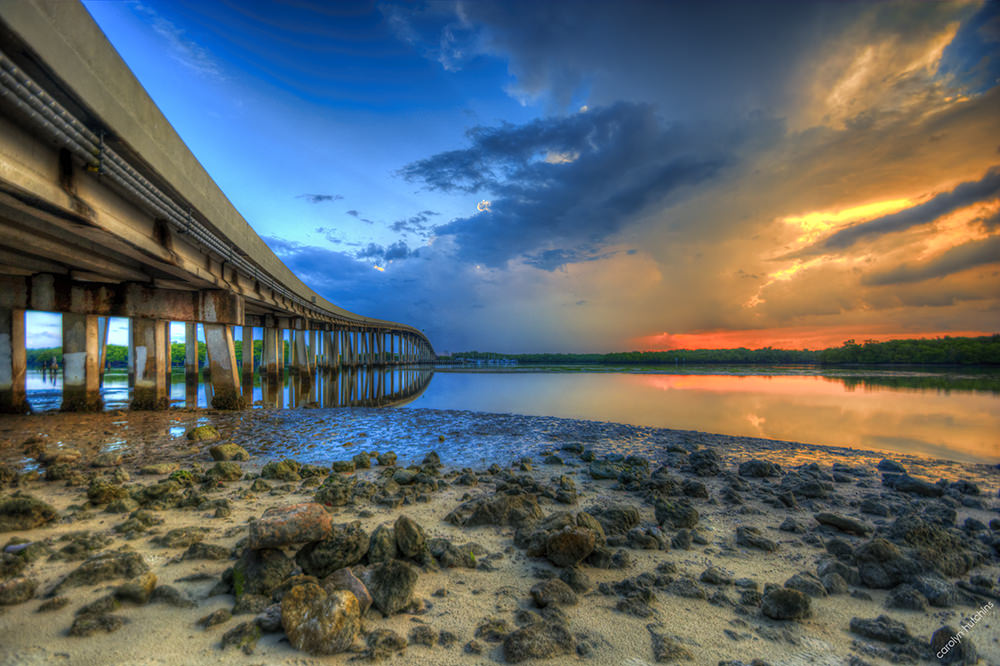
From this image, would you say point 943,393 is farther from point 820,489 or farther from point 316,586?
point 316,586

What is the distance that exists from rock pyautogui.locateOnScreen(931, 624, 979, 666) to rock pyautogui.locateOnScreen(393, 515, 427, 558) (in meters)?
4.34

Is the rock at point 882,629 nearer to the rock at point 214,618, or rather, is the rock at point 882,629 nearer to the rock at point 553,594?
the rock at point 553,594

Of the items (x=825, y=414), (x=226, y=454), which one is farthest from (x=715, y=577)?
(x=825, y=414)

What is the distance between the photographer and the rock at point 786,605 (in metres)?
3.31

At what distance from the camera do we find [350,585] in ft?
11.0

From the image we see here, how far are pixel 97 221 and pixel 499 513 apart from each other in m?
10.9

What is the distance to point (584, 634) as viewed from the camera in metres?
3.11

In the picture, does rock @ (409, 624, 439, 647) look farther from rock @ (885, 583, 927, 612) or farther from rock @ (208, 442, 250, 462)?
A: rock @ (208, 442, 250, 462)

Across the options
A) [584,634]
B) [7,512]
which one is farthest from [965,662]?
[7,512]

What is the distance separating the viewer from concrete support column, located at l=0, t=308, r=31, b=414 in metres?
15.8

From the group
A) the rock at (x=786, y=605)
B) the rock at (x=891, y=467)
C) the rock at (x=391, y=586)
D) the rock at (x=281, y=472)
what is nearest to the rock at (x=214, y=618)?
the rock at (x=391, y=586)

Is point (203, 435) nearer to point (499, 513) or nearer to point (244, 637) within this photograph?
point (499, 513)

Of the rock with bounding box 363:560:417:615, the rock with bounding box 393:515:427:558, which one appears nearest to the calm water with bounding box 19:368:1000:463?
the rock with bounding box 393:515:427:558

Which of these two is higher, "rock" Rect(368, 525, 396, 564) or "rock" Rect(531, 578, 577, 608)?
"rock" Rect(368, 525, 396, 564)
